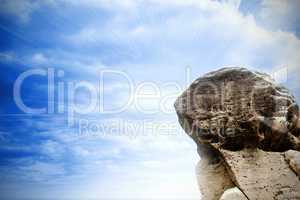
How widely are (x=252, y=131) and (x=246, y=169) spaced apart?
4.30 feet

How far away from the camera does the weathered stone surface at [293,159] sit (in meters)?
9.51

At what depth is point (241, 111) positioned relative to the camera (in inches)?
409

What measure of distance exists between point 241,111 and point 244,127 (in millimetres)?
558

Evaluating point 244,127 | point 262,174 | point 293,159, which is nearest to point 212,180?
point 262,174

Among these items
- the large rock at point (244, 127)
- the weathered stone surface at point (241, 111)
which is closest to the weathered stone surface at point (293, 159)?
the large rock at point (244, 127)

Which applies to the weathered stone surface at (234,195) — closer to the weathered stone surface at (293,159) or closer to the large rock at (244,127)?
the large rock at (244,127)

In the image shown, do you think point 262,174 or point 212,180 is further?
point 212,180

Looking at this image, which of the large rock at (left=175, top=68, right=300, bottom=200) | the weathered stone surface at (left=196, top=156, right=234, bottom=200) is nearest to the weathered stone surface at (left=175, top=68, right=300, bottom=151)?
the large rock at (left=175, top=68, right=300, bottom=200)

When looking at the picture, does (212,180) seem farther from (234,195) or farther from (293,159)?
(293,159)

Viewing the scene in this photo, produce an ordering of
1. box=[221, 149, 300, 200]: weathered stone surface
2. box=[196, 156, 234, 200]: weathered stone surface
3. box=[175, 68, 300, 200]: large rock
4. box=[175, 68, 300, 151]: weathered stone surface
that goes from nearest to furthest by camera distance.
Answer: box=[221, 149, 300, 200]: weathered stone surface, box=[175, 68, 300, 200]: large rock, box=[175, 68, 300, 151]: weathered stone surface, box=[196, 156, 234, 200]: weathered stone surface

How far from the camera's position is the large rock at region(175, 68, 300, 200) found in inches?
386

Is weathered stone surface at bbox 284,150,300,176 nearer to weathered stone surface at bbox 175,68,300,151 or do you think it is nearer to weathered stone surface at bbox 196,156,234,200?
weathered stone surface at bbox 175,68,300,151

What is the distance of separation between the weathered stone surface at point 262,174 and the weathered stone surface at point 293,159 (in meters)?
0.13

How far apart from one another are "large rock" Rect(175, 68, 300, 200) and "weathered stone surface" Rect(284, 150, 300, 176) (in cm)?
3
